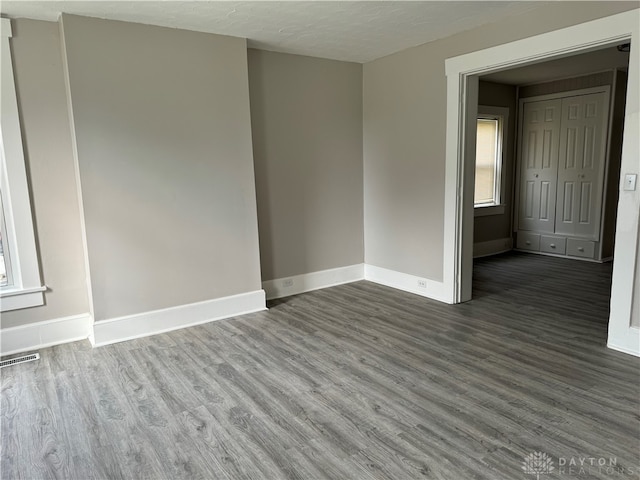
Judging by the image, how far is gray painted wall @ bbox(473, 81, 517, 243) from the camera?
6.18 metres

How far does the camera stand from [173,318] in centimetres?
380

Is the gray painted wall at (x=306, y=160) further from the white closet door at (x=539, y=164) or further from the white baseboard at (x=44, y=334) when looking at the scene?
the white closet door at (x=539, y=164)

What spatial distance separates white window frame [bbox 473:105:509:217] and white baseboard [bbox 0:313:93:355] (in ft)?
16.6

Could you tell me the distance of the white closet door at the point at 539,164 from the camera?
6199mm

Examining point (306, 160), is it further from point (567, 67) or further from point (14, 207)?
point (567, 67)

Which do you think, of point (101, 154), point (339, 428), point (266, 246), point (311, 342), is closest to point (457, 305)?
point (311, 342)

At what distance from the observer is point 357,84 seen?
16.3ft

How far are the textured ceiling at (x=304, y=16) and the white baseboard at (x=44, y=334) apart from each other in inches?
Result: 90.6

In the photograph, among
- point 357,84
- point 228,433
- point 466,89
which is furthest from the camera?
point 357,84

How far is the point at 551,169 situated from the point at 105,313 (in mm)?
5926

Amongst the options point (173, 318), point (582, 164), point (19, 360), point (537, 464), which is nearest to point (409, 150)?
point (173, 318)

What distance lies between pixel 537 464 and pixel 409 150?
3.21 metres

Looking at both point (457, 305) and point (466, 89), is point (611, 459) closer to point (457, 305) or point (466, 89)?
→ point (457, 305)

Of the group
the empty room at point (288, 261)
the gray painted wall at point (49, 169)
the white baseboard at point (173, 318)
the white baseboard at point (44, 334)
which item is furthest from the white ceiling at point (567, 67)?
the white baseboard at point (44, 334)
